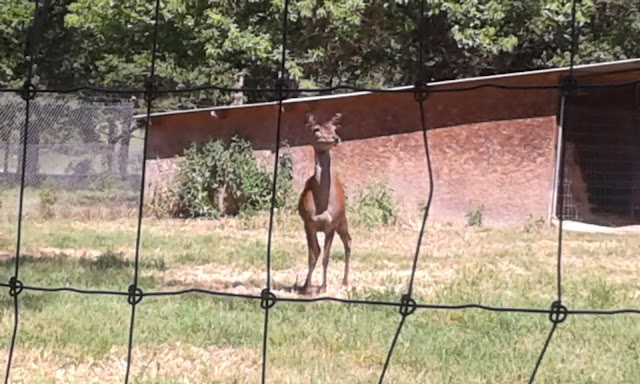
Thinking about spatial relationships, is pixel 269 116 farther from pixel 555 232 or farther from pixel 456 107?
pixel 555 232

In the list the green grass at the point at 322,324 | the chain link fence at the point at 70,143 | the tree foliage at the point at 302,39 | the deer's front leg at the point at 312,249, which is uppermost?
the tree foliage at the point at 302,39

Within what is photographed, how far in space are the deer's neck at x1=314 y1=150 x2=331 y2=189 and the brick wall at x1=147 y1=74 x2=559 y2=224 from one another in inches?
145

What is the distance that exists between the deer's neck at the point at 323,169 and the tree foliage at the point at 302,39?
13.0 feet

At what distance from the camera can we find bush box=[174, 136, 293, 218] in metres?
8.52

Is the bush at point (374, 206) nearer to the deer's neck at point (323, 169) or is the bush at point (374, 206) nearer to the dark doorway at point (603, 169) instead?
the dark doorway at point (603, 169)

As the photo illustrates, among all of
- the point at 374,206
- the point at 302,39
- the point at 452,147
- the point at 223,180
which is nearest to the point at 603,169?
the point at 452,147

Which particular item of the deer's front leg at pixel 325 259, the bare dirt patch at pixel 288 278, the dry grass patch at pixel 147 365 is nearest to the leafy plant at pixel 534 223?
the bare dirt patch at pixel 288 278

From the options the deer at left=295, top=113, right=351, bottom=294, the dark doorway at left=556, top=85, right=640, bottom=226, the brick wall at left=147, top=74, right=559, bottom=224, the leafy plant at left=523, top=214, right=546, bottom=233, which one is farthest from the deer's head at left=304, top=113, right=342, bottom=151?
the dark doorway at left=556, top=85, right=640, bottom=226

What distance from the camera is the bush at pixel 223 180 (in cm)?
852

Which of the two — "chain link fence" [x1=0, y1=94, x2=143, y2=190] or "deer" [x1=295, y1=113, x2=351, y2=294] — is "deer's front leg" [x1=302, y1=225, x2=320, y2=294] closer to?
"deer" [x1=295, y1=113, x2=351, y2=294]

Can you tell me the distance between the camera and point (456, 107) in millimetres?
8234

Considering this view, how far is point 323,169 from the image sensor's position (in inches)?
169

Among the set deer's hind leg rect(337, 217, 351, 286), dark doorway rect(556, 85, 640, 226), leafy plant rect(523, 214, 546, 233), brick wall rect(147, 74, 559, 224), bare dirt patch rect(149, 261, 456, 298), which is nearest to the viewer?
bare dirt patch rect(149, 261, 456, 298)

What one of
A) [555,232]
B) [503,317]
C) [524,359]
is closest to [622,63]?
[555,232]
